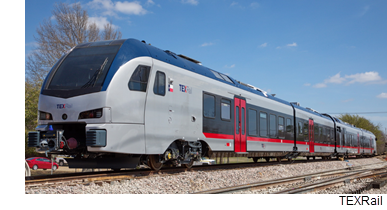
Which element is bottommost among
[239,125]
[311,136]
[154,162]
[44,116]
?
[154,162]

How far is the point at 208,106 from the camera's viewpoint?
10250 millimetres

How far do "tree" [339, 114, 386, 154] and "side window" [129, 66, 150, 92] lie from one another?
71.8 meters

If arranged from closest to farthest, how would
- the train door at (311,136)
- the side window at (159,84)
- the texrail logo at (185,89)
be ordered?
the side window at (159,84), the texrail logo at (185,89), the train door at (311,136)

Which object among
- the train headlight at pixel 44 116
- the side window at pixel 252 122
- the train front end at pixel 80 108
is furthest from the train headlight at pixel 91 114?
the side window at pixel 252 122

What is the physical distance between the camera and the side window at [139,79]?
742 centimetres

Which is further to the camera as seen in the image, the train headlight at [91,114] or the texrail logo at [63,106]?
the texrail logo at [63,106]

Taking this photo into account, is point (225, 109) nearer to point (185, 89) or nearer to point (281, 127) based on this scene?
point (185, 89)

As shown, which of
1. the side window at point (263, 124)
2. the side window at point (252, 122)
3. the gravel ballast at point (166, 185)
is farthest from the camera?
the side window at point (263, 124)

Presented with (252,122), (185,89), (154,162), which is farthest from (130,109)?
(252,122)

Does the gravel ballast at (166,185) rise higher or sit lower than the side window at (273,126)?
lower

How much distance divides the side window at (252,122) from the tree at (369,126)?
214 feet

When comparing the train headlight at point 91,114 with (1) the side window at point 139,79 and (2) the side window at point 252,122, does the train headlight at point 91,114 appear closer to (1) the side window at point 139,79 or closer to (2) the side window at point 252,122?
(1) the side window at point 139,79

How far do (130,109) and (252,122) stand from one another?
22.5 feet

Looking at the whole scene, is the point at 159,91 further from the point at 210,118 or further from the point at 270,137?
the point at 270,137
